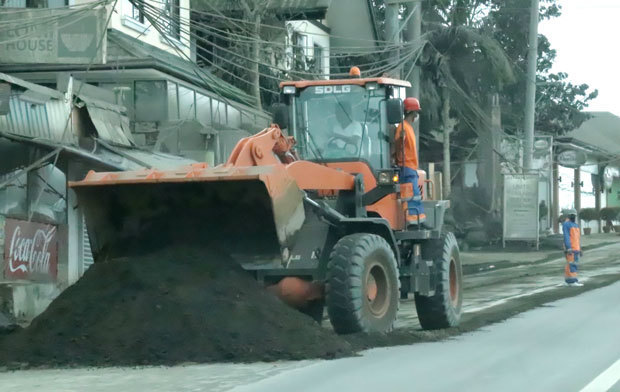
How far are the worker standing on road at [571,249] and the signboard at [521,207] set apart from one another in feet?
44.9

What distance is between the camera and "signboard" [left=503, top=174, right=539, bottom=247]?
39.3m

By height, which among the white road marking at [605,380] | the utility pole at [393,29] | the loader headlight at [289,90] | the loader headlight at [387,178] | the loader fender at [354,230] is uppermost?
the utility pole at [393,29]

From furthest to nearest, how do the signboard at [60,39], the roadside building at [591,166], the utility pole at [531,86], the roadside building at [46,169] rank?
the roadside building at [591,166], the utility pole at [531,86], the signboard at [60,39], the roadside building at [46,169]

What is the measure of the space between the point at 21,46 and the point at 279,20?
41.7 ft

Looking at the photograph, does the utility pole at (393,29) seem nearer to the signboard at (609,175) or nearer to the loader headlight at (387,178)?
the loader headlight at (387,178)

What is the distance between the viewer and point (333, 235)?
13.1 metres

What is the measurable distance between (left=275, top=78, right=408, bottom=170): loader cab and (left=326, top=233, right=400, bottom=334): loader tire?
5.12ft

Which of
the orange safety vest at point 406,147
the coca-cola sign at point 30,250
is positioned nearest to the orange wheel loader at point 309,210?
the orange safety vest at point 406,147

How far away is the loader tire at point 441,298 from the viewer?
1464cm

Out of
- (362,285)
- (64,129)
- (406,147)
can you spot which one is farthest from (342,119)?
(64,129)

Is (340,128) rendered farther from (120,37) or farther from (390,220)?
(120,37)

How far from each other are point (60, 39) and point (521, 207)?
24.1m

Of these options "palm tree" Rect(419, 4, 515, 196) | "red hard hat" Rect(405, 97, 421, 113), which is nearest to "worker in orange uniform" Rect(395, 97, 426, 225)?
"red hard hat" Rect(405, 97, 421, 113)

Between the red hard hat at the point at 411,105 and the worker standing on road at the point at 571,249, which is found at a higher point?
the red hard hat at the point at 411,105
